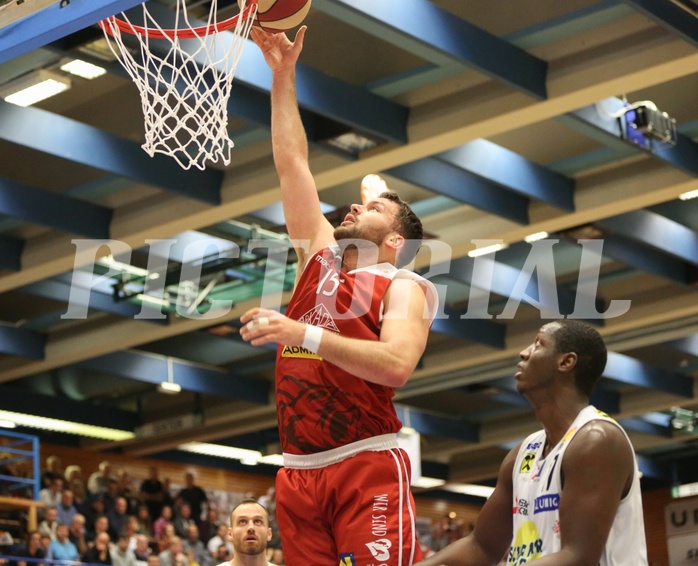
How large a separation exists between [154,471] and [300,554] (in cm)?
1775

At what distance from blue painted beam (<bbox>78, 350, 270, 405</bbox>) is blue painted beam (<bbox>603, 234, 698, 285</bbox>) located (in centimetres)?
787

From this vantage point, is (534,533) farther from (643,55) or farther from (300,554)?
(643,55)

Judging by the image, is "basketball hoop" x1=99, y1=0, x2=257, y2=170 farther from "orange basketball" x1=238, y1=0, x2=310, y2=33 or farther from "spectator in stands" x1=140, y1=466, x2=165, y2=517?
"spectator in stands" x1=140, y1=466, x2=165, y2=517

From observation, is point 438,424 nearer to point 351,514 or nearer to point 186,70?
point 186,70

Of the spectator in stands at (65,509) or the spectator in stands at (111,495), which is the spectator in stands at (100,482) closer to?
the spectator in stands at (111,495)

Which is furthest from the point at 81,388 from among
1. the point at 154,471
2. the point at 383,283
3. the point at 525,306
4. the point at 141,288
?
the point at 383,283

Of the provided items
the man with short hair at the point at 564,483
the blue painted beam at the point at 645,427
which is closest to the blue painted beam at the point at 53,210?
the man with short hair at the point at 564,483

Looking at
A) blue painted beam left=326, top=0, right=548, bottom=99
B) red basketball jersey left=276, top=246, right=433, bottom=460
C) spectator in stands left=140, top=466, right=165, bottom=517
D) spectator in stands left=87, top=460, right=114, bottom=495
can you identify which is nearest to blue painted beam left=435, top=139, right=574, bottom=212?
blue painted beam left=326, top=0, right=548, bottom=99

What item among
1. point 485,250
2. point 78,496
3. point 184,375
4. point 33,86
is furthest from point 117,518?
point 33,86

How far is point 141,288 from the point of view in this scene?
51.1 ft

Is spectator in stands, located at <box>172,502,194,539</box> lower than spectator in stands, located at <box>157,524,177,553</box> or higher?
higher

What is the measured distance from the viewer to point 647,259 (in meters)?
15.2

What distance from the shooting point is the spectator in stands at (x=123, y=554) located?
681 inches

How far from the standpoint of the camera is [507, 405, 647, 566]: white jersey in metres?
4.01
